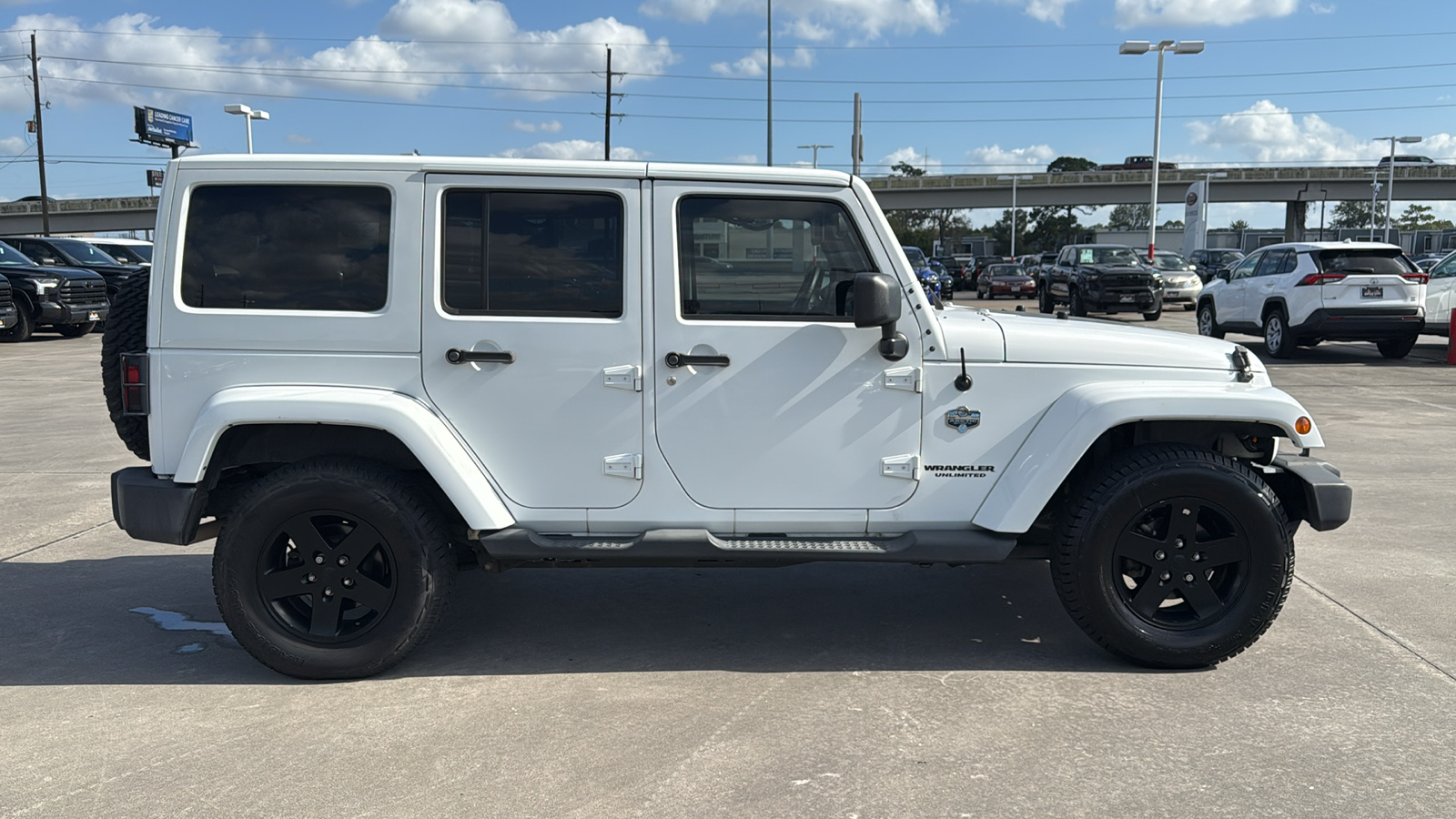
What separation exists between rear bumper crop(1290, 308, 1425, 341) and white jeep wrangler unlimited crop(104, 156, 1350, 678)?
1283cm

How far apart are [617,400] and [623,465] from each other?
243mm

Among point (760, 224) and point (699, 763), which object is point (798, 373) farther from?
point (699, 763)

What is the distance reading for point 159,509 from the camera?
13.4ft

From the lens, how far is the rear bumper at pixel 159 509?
407 centimetres

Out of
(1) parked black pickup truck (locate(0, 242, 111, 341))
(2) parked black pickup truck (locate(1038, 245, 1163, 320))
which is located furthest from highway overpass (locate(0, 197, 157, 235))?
(2) parked black pickup truck (locate(1038, 245, 1163, 320))

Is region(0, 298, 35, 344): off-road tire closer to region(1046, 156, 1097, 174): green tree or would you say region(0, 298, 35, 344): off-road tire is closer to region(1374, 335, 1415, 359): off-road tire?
region(1374, 335, 1415, 359): off-road tire

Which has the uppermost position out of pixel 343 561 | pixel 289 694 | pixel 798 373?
pixel 798 373

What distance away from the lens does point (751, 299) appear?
4.15m

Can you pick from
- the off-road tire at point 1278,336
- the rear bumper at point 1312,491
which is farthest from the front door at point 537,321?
the off-road tire at point 1278,336

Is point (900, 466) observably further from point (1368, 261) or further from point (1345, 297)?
point (1368, 261)

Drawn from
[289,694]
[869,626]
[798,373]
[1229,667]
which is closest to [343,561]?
[289,694]

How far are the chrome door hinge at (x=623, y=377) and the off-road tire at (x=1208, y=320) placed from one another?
16597 mm

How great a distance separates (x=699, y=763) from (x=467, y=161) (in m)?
2.30

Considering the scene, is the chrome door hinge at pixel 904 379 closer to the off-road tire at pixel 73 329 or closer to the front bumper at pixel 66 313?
the front bumper at pixel 66 313
